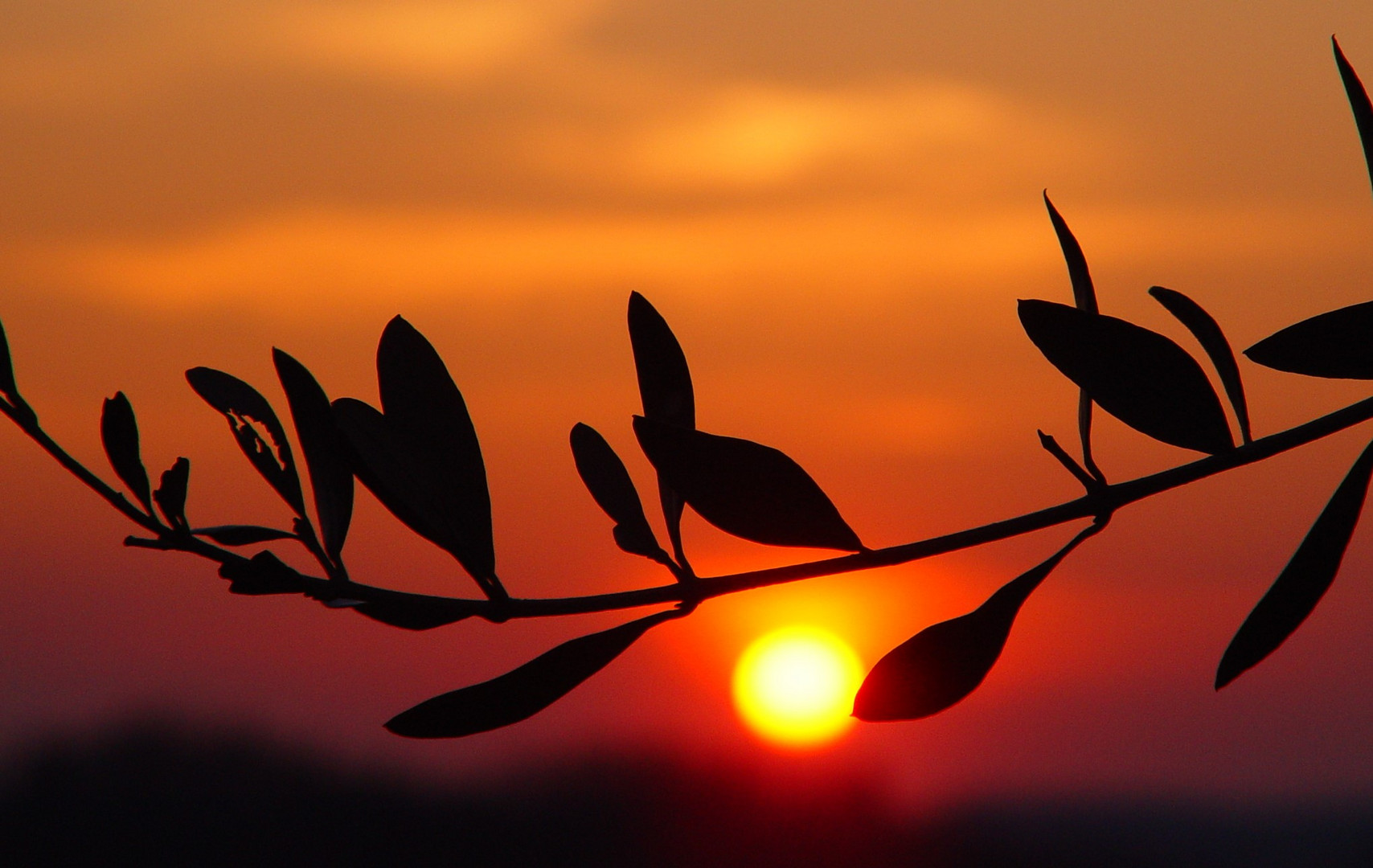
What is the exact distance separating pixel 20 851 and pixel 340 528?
220 feet

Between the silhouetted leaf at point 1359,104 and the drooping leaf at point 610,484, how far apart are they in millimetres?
596

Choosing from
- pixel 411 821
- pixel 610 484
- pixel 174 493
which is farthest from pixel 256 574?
pixel 411 821

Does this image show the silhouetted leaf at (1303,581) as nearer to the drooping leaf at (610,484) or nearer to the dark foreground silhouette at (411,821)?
the drooping leaf at (610,484)

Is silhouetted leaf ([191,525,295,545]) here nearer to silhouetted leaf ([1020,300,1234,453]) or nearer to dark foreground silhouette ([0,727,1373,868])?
silhouetted leaf ([1020,300,1234,453])

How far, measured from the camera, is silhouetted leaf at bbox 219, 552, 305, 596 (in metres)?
0.74

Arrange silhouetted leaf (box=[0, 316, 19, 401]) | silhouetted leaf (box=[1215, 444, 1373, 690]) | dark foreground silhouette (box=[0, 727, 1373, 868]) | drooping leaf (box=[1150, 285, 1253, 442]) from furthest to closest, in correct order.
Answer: dark foreground silhouette (box=[0, 727, 1373, 868])
drooping leaf (box=[1150, 285, 1253, 442])
silhouetted leaf (box=[1215, 444, 1373, 690])
silhouetted leaf (box=[0, 316, 19, 401])

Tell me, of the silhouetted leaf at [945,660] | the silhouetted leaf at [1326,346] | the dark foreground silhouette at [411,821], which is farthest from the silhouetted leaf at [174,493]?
the dark foreground silhouette at [411,821]

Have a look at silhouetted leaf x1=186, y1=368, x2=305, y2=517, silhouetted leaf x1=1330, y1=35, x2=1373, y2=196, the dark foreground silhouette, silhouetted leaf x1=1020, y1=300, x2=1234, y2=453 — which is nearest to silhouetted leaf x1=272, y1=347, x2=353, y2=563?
silhouetted leaf x1=186, y1=368, x2=305, y2=517

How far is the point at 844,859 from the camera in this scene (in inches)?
2144

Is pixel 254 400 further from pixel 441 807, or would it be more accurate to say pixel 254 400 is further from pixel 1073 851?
pixel 1073 851

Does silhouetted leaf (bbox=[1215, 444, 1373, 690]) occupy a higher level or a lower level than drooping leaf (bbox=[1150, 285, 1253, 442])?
lower

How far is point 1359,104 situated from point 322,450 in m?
0.82

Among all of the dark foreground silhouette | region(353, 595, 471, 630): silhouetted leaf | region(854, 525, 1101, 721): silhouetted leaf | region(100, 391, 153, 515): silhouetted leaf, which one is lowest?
the dark foreground silhouette

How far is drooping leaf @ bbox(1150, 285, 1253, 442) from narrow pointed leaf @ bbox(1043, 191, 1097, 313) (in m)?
0.06
